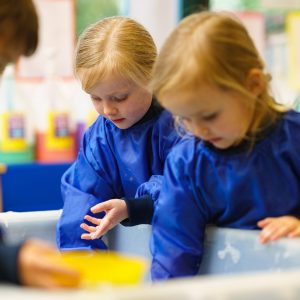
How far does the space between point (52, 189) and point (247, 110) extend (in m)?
1.05

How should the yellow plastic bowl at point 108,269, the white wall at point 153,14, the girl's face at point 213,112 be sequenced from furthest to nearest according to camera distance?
the white wall at point 153,14 → the girl's face at point 213,112 → the yellow plastic bowl at point 108,269

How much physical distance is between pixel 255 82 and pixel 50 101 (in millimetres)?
1134

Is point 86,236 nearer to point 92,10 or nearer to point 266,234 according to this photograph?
point 266,234

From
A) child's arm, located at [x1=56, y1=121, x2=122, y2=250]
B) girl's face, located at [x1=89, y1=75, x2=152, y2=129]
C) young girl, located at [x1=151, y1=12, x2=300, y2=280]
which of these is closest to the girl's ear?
young girl, located at [x1=151, y1=12, x2=300, y2=280]

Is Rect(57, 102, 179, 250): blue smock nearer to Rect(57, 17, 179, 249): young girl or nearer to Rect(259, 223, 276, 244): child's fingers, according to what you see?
Rect(57, 17, 179, 249): young girl

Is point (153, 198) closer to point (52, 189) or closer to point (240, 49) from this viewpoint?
point (240, 49)

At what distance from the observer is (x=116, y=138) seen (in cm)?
95

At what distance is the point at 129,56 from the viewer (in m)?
0.87

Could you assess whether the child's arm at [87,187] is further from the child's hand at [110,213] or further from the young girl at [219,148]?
the young girl at [219,148]

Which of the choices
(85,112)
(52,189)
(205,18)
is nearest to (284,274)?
(205,18)

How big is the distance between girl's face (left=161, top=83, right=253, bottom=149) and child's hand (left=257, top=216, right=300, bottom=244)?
109 mm

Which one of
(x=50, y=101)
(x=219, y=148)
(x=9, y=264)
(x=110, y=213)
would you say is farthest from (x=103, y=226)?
(x=50, y=101)

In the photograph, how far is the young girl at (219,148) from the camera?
0.66 m

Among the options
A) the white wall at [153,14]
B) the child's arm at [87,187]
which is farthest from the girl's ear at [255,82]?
the white wall at [153,14]
